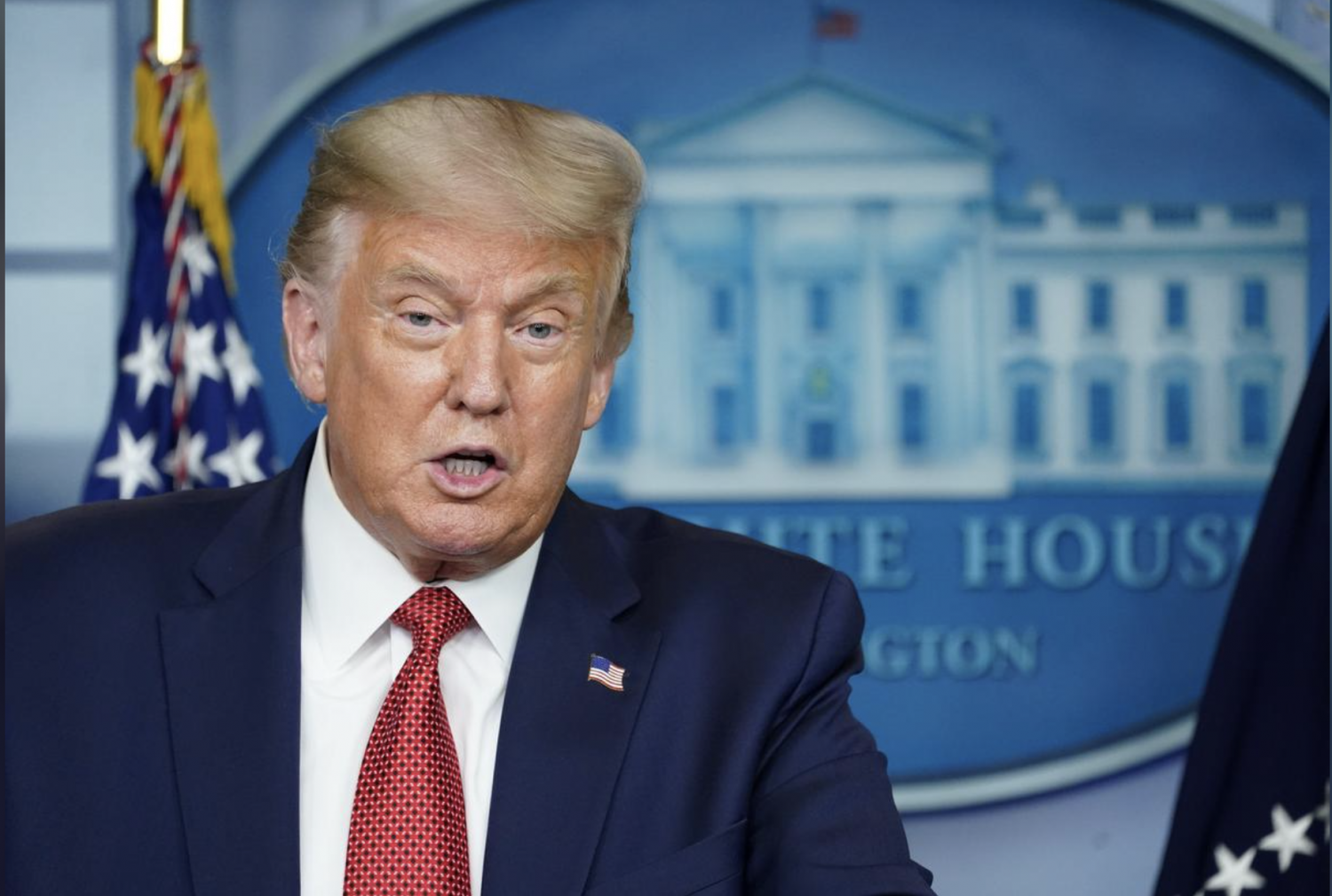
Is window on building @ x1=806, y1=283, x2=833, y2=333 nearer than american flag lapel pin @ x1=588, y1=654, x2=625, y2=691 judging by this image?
No

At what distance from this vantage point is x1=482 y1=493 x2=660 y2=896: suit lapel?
5.03 ft

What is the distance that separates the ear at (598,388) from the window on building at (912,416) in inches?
57.6

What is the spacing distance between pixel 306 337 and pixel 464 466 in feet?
0.88

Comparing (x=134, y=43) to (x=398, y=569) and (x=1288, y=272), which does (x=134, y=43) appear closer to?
(x=398, y=569)

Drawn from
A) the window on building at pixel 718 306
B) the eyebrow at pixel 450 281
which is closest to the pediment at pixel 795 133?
the window on building at pixel 718 306

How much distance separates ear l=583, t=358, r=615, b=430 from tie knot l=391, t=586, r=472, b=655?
0.23 m

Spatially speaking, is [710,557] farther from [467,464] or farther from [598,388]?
[467,464]

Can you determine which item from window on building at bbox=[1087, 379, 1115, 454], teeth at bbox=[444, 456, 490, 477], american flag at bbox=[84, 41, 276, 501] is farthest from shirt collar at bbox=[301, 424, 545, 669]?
window on building at bbox=[1087, 379, 1115, 454]

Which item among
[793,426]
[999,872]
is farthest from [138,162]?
[999,872]

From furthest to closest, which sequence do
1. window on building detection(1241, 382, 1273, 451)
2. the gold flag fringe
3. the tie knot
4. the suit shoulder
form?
window on building detection(1241, 382, 1273, 451) < the gold flag fringe < the suit shoulder < the tie knot

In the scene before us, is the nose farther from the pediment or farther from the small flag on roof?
the small flag on roof

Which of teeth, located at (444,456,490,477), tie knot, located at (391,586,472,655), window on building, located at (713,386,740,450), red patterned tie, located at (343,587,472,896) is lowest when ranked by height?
red patterned tie, located at (343,587,472,896)

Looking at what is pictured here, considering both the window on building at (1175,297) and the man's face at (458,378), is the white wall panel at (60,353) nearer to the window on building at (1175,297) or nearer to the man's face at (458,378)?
the man's face at (458,378)

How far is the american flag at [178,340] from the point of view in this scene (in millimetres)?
2955
